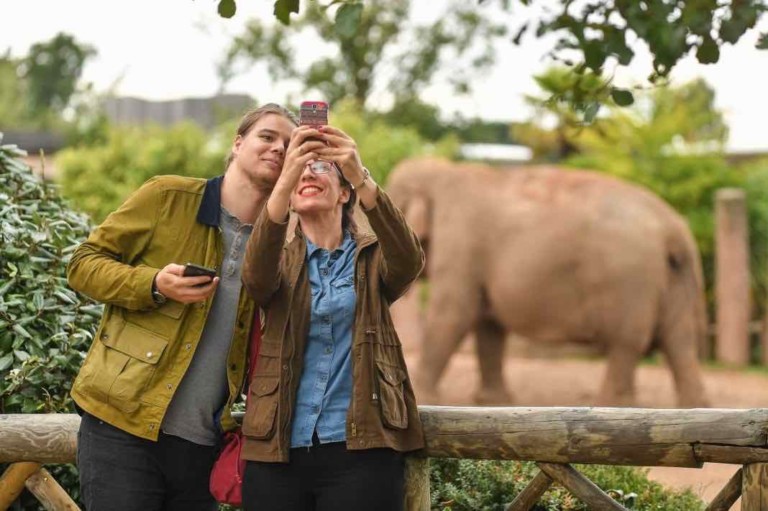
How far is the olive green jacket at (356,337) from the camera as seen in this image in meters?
3.34

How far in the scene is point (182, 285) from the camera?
132 inches

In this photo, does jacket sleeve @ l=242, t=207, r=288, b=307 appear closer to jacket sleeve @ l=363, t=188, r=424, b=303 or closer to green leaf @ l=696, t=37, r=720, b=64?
jacket sleeve @ l=363, t=188, r=424, b=303

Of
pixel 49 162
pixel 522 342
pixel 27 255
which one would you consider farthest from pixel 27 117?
pixel 27 255

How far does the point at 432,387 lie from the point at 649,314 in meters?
2.22

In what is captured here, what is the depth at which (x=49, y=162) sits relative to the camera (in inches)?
847

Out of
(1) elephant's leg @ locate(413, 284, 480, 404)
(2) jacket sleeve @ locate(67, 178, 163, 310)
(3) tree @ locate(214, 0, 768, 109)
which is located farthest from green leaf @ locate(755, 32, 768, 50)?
(1) elephant's leg @ locate(413, 284, 480, 404)

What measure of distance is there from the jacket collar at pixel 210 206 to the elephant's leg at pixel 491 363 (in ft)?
30.3

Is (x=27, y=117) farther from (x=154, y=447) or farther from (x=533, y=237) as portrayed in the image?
(x=154, y=447)

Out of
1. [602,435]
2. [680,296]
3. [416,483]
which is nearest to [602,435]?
[602,435]

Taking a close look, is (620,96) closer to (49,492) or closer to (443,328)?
(49,492)

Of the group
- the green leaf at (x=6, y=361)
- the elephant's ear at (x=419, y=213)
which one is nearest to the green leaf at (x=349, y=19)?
the green leaf at (x=6, y=361)

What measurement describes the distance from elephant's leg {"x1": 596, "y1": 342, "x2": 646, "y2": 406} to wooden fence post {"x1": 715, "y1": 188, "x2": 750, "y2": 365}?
479 centimetres

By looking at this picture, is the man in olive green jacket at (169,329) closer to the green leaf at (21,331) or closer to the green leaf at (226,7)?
the green leaf at (226,7)

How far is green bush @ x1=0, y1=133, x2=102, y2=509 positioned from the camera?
184 inches
